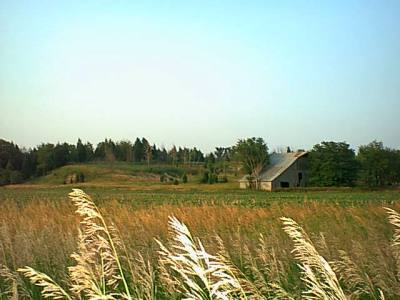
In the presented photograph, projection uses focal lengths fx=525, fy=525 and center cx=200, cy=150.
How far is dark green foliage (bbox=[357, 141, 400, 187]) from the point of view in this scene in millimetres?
87562

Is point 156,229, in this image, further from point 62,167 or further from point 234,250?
point 62,167

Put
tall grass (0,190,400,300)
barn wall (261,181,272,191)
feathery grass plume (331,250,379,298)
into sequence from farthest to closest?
barn wall (261,181,272,191) → feathery grass plume (331,250,379,298) → tall grass (0,190,400,300)

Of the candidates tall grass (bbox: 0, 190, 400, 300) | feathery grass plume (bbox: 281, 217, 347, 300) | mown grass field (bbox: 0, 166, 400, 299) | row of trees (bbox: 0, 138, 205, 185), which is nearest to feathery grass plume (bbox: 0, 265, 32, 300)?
tall grass (bbox: 0, 190, 400, 300)

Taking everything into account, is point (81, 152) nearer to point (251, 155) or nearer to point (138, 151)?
point (138, 151)

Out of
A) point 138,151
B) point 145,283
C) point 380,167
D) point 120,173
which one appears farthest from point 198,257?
point 138,151

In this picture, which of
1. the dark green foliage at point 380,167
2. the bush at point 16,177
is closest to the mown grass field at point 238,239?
the dark green foliage at point 380,167

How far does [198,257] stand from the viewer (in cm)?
176

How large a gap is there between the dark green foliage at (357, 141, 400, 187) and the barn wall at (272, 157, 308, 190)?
1037 cm

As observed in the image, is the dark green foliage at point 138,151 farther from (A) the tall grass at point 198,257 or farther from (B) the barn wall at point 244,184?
(A) the tall grass at point 198,257

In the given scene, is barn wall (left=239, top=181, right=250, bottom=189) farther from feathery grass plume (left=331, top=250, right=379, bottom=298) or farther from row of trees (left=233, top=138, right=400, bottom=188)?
feathery grass plume (left=331, top=250, right=379, bottom=298)

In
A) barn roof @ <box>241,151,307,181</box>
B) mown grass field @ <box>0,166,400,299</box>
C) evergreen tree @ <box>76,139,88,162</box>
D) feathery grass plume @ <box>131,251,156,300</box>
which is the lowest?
mown grass field @ <box>0,166,400,299</box>

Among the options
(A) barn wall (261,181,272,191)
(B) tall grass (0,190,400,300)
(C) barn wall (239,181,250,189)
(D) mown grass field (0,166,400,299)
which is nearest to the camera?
(B) tall grass (0,190,400,300)

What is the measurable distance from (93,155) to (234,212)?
12910 centimetres

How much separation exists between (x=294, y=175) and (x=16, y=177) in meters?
51.2
